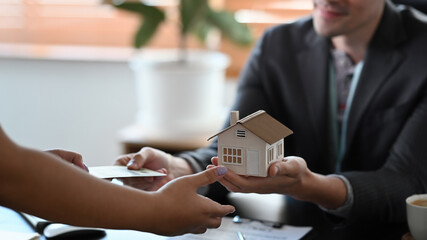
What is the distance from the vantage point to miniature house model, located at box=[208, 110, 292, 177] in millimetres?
1021

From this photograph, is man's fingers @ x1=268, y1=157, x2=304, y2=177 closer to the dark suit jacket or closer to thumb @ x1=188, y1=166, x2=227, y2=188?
thumb @ x1=188, y1=166, x2=227, y2=188

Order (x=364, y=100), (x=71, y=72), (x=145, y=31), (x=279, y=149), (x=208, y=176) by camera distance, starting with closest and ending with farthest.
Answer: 1. (x=208, y=176)
2. (x=279, y=149)
3. (x=364, y=100)
4. (x=145, y=31)
5. (x=71, y=72)

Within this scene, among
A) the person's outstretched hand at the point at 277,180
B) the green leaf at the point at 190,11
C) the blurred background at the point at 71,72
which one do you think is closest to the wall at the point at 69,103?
the blurred background at the point at 71,72

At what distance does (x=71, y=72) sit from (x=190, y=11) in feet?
3.08

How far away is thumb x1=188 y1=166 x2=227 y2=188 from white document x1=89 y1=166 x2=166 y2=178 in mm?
189

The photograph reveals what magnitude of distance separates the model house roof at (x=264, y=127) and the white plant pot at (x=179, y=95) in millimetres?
1588

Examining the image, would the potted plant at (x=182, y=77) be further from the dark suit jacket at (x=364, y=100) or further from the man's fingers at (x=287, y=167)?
the man's fingers at (x=287, y=167)

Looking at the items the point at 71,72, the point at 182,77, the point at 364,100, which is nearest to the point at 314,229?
the point at 364,100

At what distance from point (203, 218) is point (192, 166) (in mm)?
536

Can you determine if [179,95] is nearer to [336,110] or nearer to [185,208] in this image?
[336,110]

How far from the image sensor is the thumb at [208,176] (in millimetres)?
963

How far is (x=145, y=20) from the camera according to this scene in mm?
2717

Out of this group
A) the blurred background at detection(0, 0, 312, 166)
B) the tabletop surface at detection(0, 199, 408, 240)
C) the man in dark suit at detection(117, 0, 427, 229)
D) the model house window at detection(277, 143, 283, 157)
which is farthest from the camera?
the blurred background at detection(0, 0, 312, 166)

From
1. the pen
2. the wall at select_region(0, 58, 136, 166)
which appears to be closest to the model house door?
the pen
